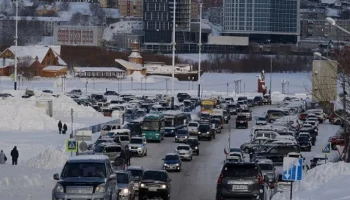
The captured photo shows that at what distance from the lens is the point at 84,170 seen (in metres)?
20.5

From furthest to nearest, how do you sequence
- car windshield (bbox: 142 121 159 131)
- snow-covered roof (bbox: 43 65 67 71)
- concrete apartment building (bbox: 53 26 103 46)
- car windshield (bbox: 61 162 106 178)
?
1. concrete apartment building (bbox: 53 26 103 46)
2. snow-covered roof (bbox: 43 65 67 71)
3. car windshield (bbox: 142 121 159 131)
4. car windshield (bbox: 61 162 106 178)

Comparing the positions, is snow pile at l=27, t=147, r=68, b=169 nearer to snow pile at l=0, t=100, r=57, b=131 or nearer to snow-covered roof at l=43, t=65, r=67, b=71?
snow pile at l=0, t=100, r=57, b=131

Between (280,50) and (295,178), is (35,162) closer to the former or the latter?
(295,178)

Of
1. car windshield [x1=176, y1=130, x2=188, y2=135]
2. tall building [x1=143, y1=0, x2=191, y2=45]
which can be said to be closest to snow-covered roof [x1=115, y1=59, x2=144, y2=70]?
tall building [x1=143, y1=0, x2=191, y2=45]

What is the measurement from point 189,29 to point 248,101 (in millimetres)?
91034

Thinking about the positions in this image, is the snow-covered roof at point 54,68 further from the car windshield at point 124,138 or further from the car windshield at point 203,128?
the car windshield at point 124,138

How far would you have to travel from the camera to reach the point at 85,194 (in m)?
19.8

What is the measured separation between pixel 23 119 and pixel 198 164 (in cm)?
2016

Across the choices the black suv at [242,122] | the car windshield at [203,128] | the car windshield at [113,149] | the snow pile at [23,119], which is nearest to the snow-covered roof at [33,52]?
the black suv at [242,122]

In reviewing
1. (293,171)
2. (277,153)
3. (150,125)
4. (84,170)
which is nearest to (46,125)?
(150,125)

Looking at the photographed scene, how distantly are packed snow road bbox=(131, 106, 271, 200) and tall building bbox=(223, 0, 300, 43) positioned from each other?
5205 inches

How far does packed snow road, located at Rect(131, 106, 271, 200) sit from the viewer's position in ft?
101

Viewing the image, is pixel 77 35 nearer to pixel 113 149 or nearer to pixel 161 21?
pixel 161 21

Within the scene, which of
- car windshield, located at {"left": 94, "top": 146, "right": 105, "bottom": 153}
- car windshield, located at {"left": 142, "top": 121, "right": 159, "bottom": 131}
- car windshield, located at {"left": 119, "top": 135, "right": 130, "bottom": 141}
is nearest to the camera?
car windshield, located at {"left": 94, "top": 146, "right": 105, "bottom": 153}
